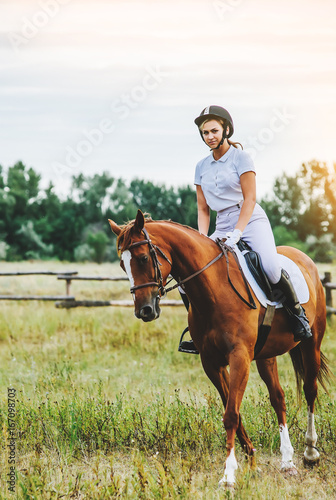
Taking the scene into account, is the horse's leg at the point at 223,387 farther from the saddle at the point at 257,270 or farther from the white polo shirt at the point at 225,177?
the white polo shirt at the point at 225,177

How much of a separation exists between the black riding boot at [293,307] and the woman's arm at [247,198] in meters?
0.61

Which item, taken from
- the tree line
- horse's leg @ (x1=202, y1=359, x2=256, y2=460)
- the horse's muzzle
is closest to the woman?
horse's leg @ (x1=202, y1=359, x2=256, y2=460)

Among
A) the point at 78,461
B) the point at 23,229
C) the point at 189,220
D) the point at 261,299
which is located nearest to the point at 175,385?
the point at 78,461

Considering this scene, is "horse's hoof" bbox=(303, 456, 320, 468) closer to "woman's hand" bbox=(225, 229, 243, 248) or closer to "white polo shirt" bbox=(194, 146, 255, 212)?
"woman's hand" bbox=(225, 229, 243, 248)

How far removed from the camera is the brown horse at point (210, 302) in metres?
3.52

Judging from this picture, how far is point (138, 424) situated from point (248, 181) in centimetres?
246

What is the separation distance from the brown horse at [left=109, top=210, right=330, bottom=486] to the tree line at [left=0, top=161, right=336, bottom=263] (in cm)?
4141

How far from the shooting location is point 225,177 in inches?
169

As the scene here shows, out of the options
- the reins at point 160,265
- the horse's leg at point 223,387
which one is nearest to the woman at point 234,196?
the reins at point 160,265

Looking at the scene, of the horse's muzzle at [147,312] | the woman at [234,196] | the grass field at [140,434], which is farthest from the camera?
the woman at [234,196]

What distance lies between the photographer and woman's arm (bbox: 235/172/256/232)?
415cm

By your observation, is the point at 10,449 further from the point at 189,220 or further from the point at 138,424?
the point at 189,220

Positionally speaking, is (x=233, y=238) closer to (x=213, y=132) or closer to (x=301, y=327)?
(x=213, y=132)

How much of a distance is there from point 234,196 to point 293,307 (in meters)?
1.06
